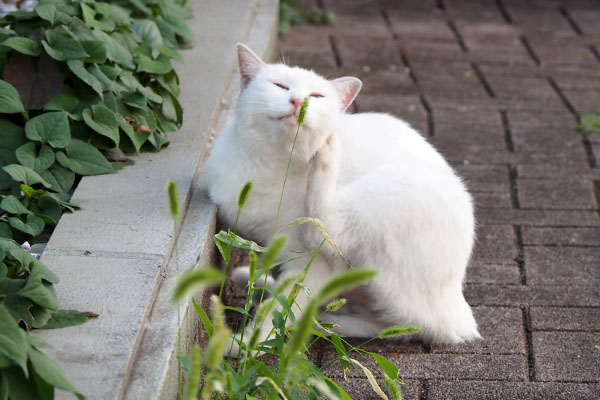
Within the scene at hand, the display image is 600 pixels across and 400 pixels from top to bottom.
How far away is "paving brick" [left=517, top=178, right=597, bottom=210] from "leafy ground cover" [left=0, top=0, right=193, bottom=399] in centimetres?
169

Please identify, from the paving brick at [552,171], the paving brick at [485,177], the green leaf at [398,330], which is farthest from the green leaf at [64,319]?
the paving brick at [552,171]

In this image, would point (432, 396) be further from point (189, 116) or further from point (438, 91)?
→ point (438, 91)

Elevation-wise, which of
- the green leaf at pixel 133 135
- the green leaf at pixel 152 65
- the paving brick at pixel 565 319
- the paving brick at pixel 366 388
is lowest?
the paving brick at pixel 565 319

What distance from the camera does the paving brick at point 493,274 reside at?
308 centimetres

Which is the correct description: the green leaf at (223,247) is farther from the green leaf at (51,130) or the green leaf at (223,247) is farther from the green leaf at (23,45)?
the green leaf at (23,45)

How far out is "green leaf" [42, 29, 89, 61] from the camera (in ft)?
9.41

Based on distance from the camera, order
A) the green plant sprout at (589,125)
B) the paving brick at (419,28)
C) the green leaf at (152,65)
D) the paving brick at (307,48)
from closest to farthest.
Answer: the green leaf at (152,65) < the green plant sprout at (589,125) < the paving brick at (307,48) < the paving brick at (419,28)

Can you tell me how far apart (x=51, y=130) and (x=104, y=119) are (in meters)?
0.21

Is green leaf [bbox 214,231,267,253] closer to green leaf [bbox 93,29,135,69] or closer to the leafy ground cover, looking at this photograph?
the leafy ground cover

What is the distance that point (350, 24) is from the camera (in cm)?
594

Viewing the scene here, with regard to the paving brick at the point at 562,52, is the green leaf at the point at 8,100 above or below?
above

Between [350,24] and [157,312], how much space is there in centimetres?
421

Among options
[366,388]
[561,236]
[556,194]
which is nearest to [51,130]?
[366,388]

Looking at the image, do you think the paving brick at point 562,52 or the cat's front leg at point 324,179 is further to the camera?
the paving brick at point 562,52
